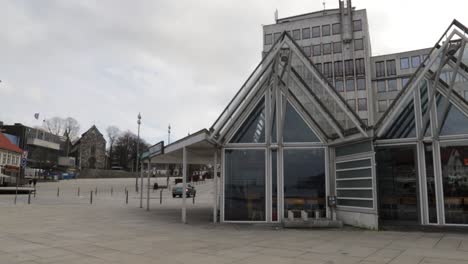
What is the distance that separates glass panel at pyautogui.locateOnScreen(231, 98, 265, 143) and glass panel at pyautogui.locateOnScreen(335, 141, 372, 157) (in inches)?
111

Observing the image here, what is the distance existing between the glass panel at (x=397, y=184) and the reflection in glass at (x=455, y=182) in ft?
2.94

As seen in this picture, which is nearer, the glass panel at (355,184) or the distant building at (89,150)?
the glass panel at (355,184)

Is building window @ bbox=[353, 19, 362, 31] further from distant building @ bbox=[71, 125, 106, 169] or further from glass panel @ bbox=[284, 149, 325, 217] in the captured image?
distant building @ bbox=[71, 125, 106, 169]

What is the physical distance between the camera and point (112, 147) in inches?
4624

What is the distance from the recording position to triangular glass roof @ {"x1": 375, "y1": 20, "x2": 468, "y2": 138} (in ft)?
38.7

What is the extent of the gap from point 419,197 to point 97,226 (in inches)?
427

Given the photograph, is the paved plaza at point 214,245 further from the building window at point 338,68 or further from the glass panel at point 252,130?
Result: the building window at point 338,68

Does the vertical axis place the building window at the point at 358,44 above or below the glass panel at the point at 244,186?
above

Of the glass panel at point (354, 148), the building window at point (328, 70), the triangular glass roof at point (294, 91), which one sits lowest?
the glass panel at point (354, 148)

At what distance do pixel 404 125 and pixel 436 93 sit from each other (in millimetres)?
1547

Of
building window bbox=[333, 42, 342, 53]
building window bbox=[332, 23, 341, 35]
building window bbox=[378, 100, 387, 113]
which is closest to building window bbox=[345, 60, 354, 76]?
building window bbox=[333, 42, 342, 53]

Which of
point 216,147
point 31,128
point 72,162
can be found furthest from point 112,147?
point 216,147

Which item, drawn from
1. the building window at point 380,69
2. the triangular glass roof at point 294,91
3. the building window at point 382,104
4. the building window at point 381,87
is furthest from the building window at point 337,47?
the triangular glass roof at point 294,91

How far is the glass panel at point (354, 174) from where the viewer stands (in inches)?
488
